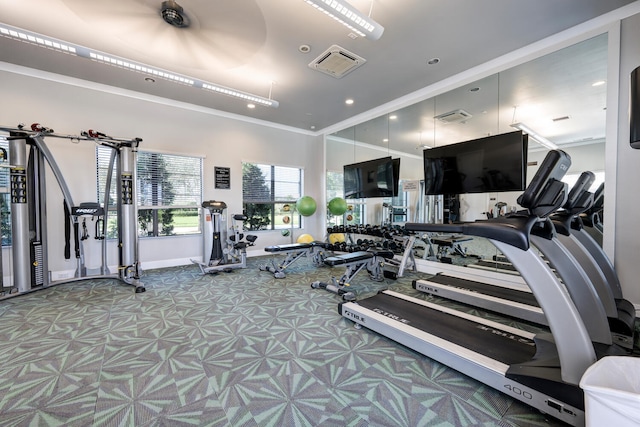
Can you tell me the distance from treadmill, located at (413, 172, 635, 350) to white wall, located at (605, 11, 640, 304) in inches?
25.1

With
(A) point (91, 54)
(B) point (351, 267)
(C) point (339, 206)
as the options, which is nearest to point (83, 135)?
(A) point (91, 54)

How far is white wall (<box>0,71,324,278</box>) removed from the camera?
405 cm

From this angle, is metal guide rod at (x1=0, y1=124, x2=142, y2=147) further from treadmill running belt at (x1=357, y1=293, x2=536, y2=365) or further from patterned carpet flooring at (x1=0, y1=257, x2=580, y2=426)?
treadmill running belt at (x1=357, y1=293, x2=536, y2=365)

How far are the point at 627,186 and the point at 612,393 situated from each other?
3.19 metres

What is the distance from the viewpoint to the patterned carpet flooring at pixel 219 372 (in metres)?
1.49

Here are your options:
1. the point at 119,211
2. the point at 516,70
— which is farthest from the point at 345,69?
the point at 119,211

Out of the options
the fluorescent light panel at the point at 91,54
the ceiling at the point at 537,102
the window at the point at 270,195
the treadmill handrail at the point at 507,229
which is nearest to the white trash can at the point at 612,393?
the treadmill handrail at the point at 507,229

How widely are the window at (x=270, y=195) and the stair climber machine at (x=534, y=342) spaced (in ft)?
16.2

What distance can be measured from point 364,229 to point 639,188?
3.56 meters

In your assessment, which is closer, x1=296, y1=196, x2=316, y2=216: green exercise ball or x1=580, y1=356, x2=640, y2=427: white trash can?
x1=580, y1=356, x2=640, y2=427: white trash can

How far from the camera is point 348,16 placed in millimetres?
2439

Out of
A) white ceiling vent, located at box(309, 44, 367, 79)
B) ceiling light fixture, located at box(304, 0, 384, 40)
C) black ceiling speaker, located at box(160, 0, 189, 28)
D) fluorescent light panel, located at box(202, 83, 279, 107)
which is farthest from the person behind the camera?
fluorescent light panel, located at box(202, 83, 279, 107)

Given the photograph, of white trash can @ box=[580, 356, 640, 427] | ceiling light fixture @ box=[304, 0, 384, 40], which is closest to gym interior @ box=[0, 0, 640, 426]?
white trash can @ box=[580, 356, 640, 427]

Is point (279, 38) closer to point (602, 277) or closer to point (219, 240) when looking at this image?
Result: point (219, 240)
